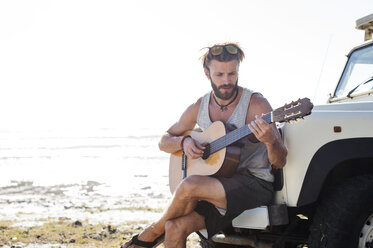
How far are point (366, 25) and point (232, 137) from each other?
2.33 m

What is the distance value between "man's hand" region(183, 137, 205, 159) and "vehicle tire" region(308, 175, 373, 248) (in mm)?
1075

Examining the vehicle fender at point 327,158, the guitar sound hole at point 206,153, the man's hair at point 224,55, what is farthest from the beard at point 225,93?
the vehicle fender at point 327,158

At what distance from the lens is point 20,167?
18.0m

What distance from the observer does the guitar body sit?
303 cm

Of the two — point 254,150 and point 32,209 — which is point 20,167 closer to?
point 32,209

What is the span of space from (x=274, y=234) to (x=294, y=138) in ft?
2.82

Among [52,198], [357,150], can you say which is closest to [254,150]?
[357,150]

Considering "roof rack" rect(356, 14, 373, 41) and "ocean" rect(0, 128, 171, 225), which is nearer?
"roof rack" rect(356, 14, 373, 41)

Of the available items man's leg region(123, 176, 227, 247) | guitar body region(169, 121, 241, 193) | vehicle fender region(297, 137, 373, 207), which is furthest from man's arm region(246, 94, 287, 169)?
man's leg region(123, 176, 227, 247)

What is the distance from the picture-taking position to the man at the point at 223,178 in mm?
2844

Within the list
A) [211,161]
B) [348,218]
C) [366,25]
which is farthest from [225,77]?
[366,25]

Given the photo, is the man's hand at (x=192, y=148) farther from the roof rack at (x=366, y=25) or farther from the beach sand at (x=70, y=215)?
the roof rack at (x=366, y=25)

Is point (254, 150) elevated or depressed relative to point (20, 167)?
elevated

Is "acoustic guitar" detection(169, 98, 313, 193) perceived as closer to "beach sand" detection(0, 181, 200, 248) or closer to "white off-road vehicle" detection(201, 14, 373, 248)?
"white off-road vehicle" detection(201, 14, 373, 248)
